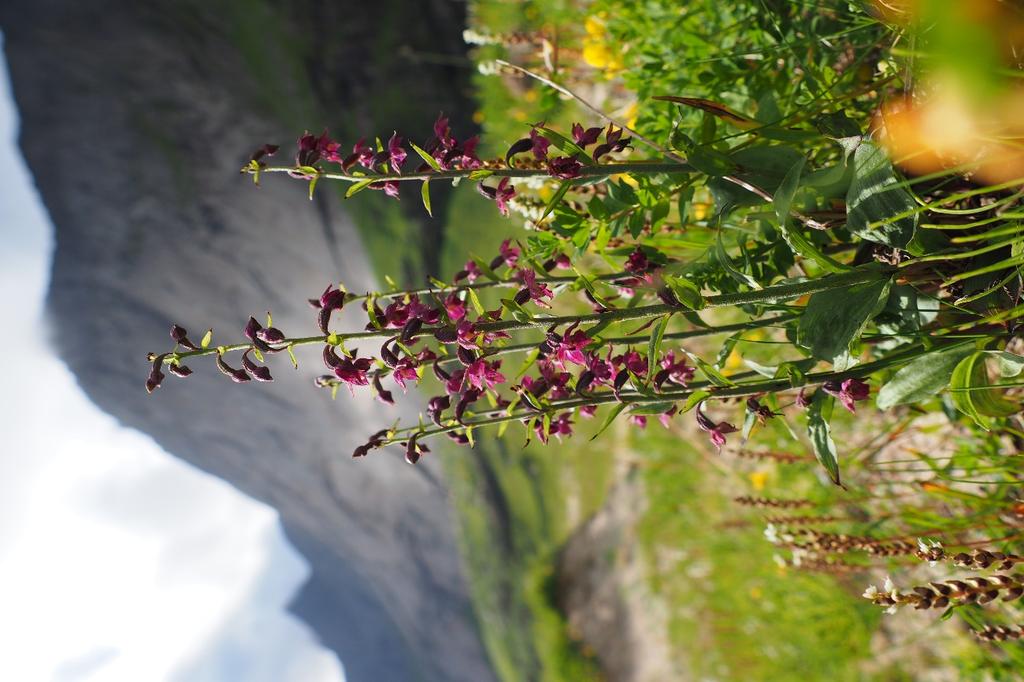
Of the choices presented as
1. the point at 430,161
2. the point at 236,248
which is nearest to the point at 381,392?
the point at 430,161

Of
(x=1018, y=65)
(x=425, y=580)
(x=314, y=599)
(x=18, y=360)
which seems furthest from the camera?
(x=425, y=580)

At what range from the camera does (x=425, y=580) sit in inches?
191

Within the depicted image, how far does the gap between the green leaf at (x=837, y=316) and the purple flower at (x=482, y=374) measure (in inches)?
12.1

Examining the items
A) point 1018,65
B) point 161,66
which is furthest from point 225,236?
point 1018,65

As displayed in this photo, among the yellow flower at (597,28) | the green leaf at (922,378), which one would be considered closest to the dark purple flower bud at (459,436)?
the green leaf at (922,378)

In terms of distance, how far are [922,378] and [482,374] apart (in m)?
0.45

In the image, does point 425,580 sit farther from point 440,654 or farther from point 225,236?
point 225,236

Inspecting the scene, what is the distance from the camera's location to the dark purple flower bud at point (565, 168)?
64cm

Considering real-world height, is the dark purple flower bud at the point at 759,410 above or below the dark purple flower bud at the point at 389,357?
below

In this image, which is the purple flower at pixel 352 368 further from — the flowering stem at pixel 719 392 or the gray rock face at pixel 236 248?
the gray rock face at pixel 236 248

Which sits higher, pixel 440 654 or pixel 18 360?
pixel 18 360

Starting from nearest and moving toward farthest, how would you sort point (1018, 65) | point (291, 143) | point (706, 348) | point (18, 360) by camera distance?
Answer: point (1018, 65), point (706, 348), point (18, 360), point (291, 143)

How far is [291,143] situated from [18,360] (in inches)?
74.9

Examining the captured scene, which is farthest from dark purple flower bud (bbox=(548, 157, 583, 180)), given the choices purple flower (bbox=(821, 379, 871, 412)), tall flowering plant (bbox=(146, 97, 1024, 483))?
purple flower (bbox=(821, 379, 871, 412))
